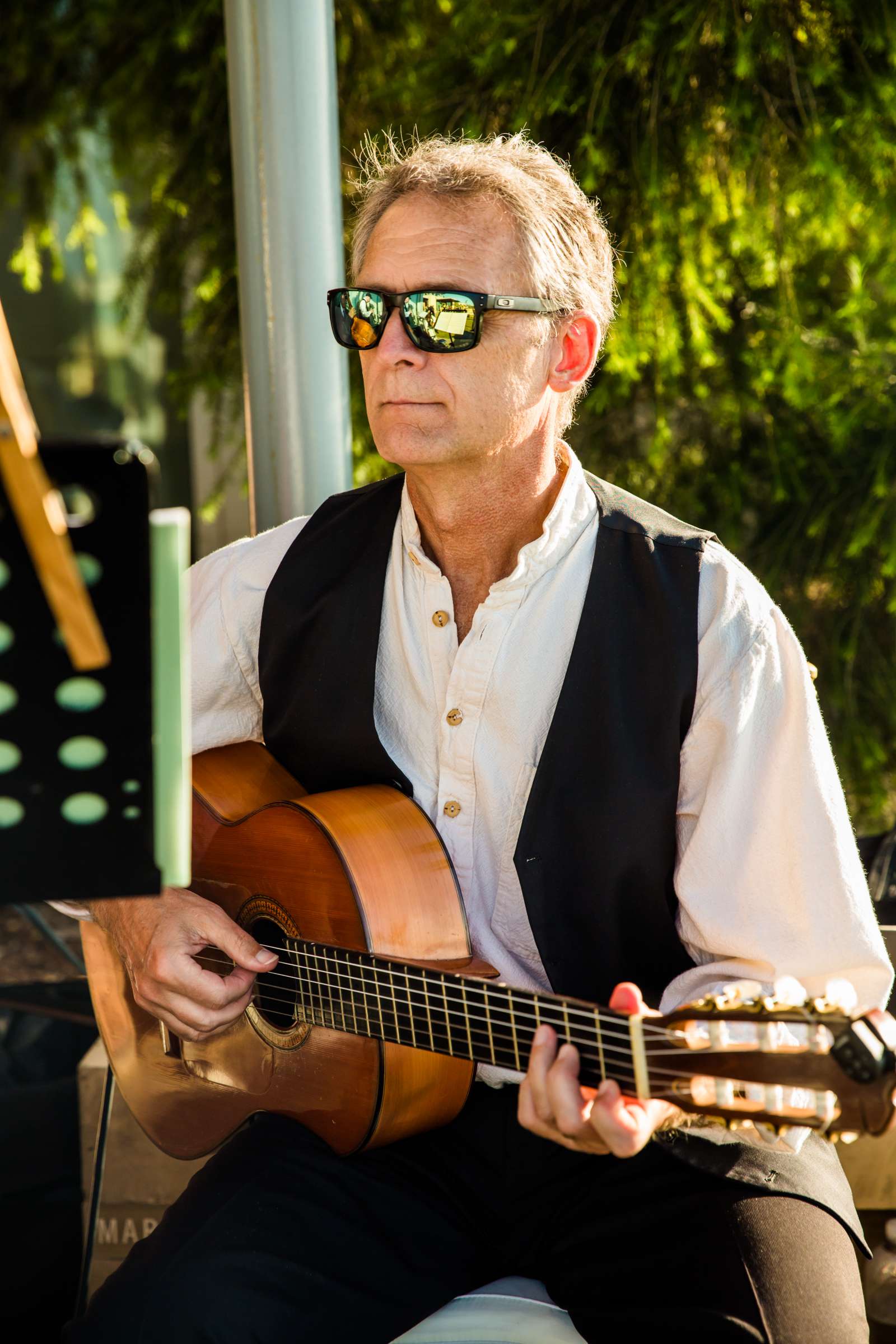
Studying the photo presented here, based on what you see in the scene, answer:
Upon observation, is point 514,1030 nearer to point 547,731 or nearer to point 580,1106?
point 580,1106

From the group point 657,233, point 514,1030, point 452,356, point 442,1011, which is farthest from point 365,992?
point 657,233

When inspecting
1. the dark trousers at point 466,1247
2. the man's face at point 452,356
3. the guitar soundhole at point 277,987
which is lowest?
the dark trousers at point 466,1247

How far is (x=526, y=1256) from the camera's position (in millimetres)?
1721

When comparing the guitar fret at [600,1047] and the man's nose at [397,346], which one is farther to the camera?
the man's nose at [397,346]

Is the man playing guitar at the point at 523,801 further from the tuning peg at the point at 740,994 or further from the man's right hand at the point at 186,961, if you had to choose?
the tuning peg at the point at 740,994

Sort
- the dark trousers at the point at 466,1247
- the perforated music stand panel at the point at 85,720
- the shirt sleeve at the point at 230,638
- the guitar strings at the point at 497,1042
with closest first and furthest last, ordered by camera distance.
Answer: the perforated music stand panel at the point at 85,720 → the guitar strings at the point at 497,1042 → the dark trousers at the point at 466,1247 → the shirt sleeve at the point at 230,638

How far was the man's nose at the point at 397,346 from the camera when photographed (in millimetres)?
1911

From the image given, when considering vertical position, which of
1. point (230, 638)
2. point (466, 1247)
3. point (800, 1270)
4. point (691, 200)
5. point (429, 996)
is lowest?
point (466, 1247)

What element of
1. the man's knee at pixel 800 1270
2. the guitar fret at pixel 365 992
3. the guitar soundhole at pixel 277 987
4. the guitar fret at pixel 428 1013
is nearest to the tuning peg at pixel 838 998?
the man's knee at pixel 800 1270

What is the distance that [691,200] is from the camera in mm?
2744

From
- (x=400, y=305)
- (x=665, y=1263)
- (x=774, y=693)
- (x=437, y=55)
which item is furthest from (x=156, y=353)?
(x=665, y=1263)

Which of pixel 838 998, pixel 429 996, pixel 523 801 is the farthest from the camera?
pixel 523 801

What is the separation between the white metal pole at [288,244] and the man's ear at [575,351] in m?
0.65

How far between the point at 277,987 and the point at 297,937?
90mm
